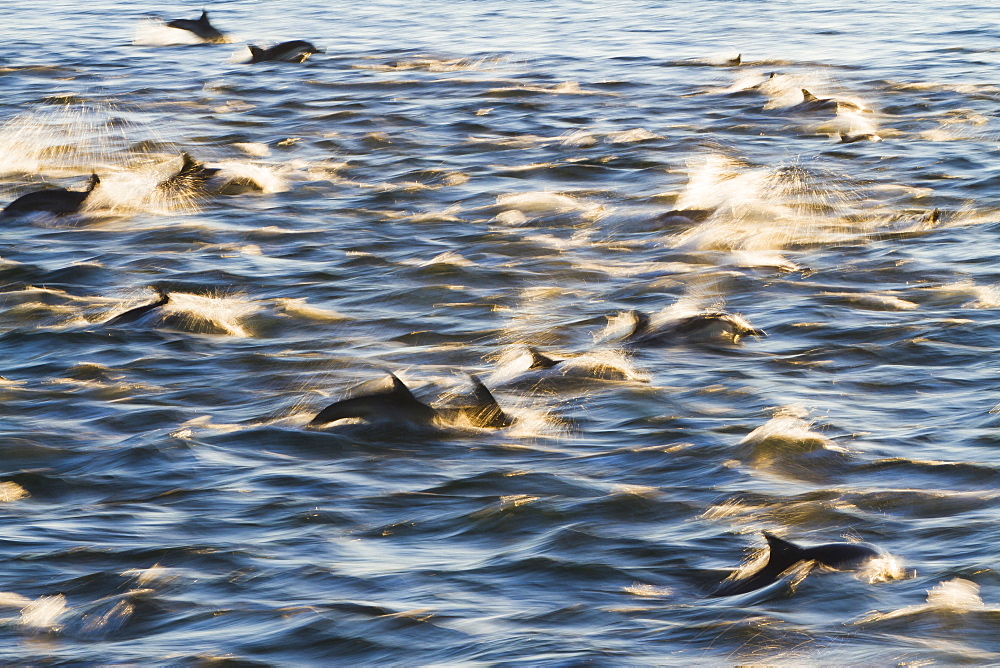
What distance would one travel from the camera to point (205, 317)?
10.0 metres

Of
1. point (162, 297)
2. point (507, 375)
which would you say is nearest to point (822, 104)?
point (162, 297)

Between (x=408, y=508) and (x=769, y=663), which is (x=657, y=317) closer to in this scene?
(x=408, y=508)

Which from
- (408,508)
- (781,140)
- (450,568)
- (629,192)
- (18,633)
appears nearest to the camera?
(18,633)

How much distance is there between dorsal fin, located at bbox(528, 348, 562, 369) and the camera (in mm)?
8984

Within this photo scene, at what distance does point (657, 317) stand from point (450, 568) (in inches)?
153

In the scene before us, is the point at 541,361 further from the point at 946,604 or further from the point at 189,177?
the point at 189,177

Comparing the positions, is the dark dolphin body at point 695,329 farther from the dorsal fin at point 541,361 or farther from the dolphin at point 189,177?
the dolphin at point 189,177

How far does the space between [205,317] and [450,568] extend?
13.6 feet

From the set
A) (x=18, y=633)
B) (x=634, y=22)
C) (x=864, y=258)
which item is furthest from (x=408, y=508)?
(x=634, y=22)

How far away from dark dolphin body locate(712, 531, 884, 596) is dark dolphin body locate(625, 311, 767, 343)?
3.35m

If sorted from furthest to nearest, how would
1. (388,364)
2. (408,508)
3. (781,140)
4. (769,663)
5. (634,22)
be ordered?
(634,22) < (781,140) < (388,364) < (408,508) < (769,663)

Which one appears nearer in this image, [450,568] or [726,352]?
[450,568]

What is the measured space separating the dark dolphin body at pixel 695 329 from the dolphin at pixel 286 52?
45.7ft

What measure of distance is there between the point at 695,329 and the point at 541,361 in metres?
1.15
